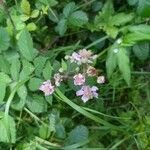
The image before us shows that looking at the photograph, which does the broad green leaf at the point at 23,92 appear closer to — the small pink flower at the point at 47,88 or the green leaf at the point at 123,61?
the small pink flower at the point at 47,88

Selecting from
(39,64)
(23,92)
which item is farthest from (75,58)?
(23,92)

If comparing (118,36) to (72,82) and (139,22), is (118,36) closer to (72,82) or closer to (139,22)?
(139,22)

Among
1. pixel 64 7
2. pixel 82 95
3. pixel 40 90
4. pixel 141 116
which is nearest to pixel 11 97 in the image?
pixel 40 90

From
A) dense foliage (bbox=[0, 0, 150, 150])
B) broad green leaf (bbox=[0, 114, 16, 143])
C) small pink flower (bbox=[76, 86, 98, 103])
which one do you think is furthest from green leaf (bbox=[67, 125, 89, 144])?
broad green leaf (bbox=[0, 114, 16, 143])

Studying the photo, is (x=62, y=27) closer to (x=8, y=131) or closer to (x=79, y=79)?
(x=79, y=79)

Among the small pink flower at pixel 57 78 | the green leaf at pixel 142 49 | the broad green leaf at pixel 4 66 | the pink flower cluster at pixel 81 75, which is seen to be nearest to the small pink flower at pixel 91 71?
the pink flower cluster at pixel 81 75

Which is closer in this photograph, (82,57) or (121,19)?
(82,57)
